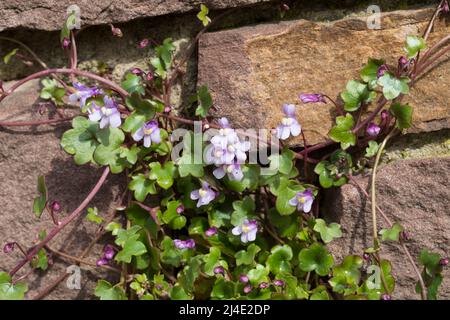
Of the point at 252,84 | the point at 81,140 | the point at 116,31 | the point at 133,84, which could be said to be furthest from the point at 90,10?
the point at 252,84

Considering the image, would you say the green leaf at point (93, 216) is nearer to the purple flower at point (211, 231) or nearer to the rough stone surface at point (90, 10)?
the purple flower at point (211, 231)

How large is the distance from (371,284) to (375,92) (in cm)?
44

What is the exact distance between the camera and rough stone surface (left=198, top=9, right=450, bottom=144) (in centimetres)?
155

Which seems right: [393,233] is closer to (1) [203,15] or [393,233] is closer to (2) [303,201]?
(2) [303,201]

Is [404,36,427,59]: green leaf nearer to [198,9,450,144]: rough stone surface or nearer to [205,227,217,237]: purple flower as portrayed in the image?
[198,9,450,144]: rough stone surface

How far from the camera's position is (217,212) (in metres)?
1.60

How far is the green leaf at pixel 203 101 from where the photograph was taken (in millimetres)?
1541

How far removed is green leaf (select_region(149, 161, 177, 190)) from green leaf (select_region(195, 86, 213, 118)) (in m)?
0.14

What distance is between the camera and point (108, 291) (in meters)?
1.58

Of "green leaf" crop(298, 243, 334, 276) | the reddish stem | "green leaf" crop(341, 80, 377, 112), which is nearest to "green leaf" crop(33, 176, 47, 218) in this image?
the reddish stem

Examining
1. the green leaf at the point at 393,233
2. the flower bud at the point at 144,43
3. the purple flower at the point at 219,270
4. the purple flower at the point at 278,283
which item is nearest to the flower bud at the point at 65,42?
the flower bud at the point at 144,43

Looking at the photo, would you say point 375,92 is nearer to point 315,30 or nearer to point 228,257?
point 315,30

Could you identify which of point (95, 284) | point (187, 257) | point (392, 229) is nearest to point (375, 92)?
point (392, 229)

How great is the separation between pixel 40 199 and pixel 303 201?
625mm
